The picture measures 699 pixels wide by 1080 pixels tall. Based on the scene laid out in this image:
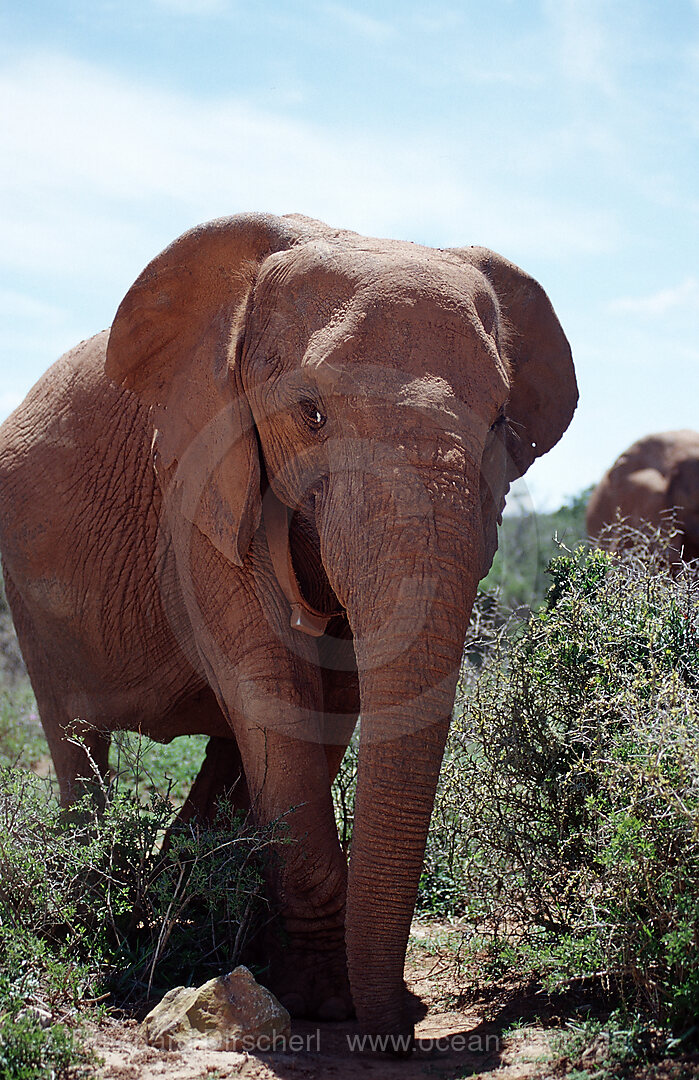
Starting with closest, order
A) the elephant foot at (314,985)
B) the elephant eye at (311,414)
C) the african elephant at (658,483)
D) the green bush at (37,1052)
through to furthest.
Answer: the green bush at (37,1052) < the elephant eye at (311,414) < the elephant foot at (314,985) < the african elephant at (658,483)

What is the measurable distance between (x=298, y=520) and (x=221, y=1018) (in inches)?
70.9

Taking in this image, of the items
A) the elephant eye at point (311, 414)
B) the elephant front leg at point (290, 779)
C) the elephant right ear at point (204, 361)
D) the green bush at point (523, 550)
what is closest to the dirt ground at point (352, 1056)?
the elephant front leg at point (290, 779)

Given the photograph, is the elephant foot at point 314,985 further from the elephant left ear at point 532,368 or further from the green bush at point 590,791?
the elephant left ear at point 532,368

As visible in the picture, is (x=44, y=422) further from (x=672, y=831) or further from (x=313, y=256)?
(x=672, y=831)

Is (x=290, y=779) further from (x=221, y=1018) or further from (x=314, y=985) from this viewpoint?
(x=221, y=1018)

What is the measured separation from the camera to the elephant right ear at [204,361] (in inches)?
177

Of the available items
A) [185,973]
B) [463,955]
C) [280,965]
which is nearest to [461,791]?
[463,955]

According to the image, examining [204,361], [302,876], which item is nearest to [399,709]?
[302,876]

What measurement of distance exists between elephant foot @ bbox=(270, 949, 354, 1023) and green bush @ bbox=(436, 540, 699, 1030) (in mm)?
641

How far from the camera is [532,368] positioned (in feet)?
17.6

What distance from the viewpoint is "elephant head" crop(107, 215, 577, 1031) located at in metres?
3.79

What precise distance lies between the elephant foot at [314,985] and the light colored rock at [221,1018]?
1.73 ft

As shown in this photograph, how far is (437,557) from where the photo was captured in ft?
12.3

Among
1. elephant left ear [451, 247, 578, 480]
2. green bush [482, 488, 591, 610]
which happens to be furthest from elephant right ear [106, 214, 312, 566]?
green bush [482, 488, 591, 610]
